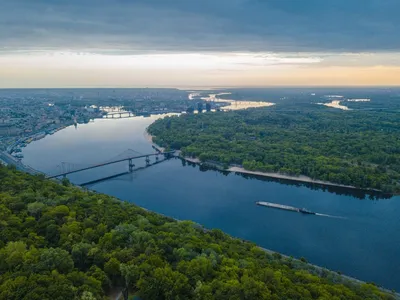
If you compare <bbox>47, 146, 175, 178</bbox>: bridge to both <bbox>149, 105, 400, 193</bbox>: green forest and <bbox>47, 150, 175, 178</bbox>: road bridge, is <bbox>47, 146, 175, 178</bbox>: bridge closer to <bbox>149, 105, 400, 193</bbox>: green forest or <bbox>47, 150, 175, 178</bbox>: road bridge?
<bbox>47, 150, 175, 178</bbox>: road bridge

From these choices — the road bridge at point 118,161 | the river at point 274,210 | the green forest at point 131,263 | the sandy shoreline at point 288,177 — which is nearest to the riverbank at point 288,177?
A: the sandy shoreline at point 288,177

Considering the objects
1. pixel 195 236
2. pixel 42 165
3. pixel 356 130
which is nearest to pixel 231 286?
pixel 195 236

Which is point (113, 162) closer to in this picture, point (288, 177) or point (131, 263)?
point (288, 177)

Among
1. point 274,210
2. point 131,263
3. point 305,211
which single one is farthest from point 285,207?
point 131,263

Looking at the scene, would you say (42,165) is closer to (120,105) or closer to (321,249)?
(321,249)

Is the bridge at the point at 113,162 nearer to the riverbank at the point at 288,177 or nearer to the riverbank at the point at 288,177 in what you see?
the riverbank at the point at 288,177

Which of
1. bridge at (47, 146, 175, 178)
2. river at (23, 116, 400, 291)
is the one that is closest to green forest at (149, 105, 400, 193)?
river at (23, 116, 400, 291)

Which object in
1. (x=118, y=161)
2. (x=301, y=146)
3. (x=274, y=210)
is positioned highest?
(x=301, y=146)

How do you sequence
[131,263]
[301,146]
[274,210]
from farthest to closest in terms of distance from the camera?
[301,146]
[274,210]
[131,263]
